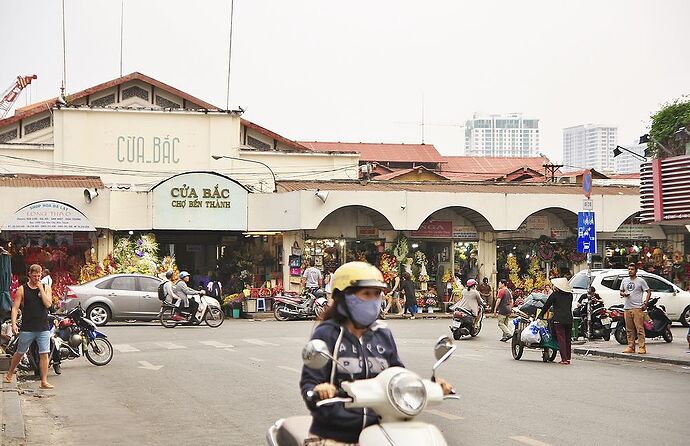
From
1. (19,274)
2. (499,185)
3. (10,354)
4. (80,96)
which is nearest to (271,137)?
(80,96)

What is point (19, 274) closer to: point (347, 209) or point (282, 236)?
point (282, 236)

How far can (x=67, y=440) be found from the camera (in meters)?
11.7

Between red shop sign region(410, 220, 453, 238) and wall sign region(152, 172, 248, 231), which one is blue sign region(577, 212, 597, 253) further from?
wall sign region(152, 172, 248, 231)

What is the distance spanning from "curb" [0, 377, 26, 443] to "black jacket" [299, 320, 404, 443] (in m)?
6.46

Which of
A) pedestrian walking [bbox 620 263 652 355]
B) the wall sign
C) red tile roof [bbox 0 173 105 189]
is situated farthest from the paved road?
red tile roof [bbox 0 173 105 189]

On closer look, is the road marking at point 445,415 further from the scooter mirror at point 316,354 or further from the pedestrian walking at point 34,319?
the scooter mirror at point 316,354

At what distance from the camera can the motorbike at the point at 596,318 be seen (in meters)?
27.0

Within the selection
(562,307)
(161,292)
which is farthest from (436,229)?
(562,307)

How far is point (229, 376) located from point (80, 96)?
38066mm

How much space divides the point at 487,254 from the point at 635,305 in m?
20.1

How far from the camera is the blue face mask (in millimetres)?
6227

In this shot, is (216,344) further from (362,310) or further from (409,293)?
(362,310)

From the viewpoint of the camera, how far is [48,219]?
38531 millimetres

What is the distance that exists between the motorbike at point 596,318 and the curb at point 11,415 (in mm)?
15709
